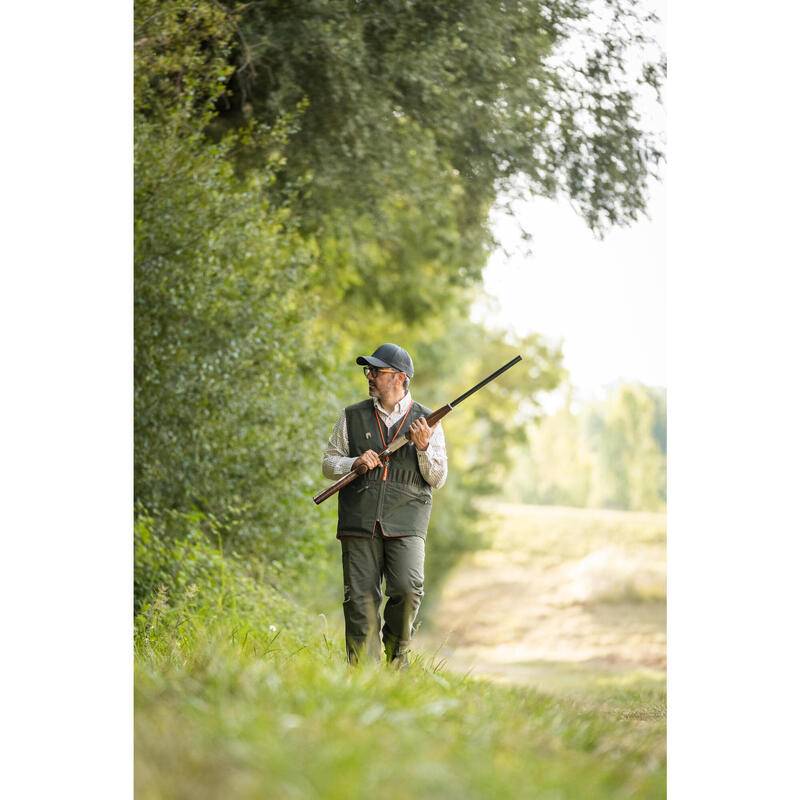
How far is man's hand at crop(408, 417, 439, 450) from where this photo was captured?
12.0 feet

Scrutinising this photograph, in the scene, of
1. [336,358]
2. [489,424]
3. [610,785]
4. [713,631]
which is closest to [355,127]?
[336,358]

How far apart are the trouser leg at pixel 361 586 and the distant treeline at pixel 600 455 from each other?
15389 mm

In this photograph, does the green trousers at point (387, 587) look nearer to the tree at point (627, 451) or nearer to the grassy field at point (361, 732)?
the grassy field at point (361, 732)

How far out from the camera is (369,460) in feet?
12.1

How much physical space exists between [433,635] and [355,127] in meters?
12.7

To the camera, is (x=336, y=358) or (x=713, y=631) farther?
(x=336, y=358)

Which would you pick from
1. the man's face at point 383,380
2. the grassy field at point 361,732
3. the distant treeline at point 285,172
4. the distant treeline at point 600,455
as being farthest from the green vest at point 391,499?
the distant treeline at point 600,455

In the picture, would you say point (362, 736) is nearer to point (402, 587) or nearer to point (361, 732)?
point (361, 732)

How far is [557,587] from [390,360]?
17729 mm

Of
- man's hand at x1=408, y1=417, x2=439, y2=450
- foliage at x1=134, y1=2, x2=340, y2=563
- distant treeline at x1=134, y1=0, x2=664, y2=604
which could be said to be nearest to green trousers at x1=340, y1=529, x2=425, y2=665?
man's hand at x1=408, y1=417, x2=439, y2=450

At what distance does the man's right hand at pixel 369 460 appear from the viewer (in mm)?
3691

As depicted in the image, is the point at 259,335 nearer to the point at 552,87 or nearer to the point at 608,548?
the point at 552,87
